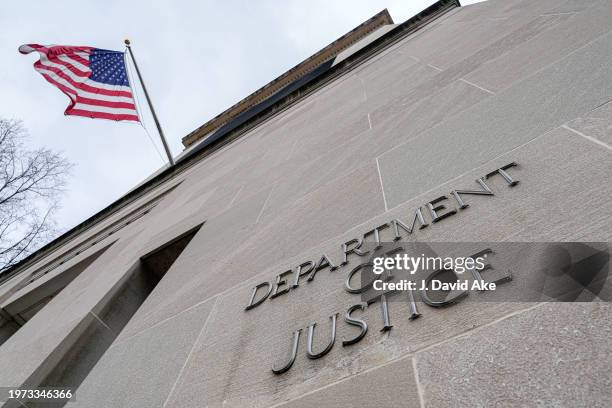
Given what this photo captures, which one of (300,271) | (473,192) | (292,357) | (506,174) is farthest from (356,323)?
(506,174)

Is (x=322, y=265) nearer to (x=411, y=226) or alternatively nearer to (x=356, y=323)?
(x=411, y=226)

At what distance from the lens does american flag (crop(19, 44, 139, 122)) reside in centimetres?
1011

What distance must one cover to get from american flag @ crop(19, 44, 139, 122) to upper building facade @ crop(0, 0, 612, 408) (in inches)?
212

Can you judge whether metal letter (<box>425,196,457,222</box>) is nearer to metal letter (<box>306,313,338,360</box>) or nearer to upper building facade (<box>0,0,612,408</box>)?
upper building facade (<box>0,0,612,408</box>)

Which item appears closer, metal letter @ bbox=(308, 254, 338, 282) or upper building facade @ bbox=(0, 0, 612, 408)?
upper building facade @ bbox=(0, 0, 612, 408)

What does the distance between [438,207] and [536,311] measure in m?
1.00

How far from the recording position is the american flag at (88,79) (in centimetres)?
1011

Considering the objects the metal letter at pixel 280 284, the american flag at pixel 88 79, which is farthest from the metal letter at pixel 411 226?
the american flag at pixel 88 79

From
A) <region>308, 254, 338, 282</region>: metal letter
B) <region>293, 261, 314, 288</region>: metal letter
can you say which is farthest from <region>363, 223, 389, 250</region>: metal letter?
<region>293, 261, 314, 288</region>: metal letter

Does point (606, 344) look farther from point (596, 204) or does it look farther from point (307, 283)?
point (307, 283)

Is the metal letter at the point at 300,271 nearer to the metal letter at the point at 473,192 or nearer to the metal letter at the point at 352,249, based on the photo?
the metal letter at the point at 352,249

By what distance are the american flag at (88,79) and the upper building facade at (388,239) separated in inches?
Answer: 212

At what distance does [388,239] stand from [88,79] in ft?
33.4

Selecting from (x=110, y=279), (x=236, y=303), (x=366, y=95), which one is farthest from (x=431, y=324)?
(x=366, y=95)
